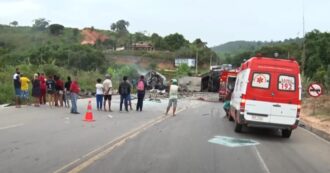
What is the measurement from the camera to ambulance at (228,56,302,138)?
1702 centimetres

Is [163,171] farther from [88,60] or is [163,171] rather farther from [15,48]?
[15,48]

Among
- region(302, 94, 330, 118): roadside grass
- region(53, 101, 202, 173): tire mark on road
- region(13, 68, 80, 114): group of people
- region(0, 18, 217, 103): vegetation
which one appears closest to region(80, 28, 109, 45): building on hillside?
region(0, 18, 217, 103): vegetation

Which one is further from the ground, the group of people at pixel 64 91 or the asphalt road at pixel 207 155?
the group of people at pixel 64 91

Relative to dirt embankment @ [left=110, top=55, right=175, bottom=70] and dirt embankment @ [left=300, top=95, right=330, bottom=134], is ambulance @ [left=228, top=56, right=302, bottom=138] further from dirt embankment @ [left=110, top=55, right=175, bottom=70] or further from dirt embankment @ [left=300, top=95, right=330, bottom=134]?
dirt embankment @ [left=110, top=55, right=175, bottom=70]

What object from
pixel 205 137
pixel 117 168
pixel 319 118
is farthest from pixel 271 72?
pixel 319 118

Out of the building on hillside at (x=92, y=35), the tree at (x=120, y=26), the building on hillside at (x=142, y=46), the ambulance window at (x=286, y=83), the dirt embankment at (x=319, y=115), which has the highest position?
the tree at (x=120, y=26)

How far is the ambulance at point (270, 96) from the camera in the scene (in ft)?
55.8

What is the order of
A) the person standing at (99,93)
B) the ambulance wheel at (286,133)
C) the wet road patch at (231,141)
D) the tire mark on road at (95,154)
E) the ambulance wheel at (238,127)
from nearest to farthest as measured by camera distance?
1. the tire mark on road at (95,154)
2. the wet road patch at (231,141)
3. the ambulance wheel at (286,133)
4. the ambulance wheel at (238,127)
5. the person standing at (99,93)

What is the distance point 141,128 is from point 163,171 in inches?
325

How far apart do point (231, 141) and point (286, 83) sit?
10.4 feet

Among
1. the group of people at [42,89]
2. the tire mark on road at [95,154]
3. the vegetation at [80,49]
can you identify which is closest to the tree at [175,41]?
the vegetation at [80,49]

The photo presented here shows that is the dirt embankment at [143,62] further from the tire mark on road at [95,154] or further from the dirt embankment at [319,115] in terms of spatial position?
the tire mark on road at [95,154]

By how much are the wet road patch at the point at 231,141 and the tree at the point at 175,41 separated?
14397 cm

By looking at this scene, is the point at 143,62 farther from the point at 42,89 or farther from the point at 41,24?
the point at 42,89
